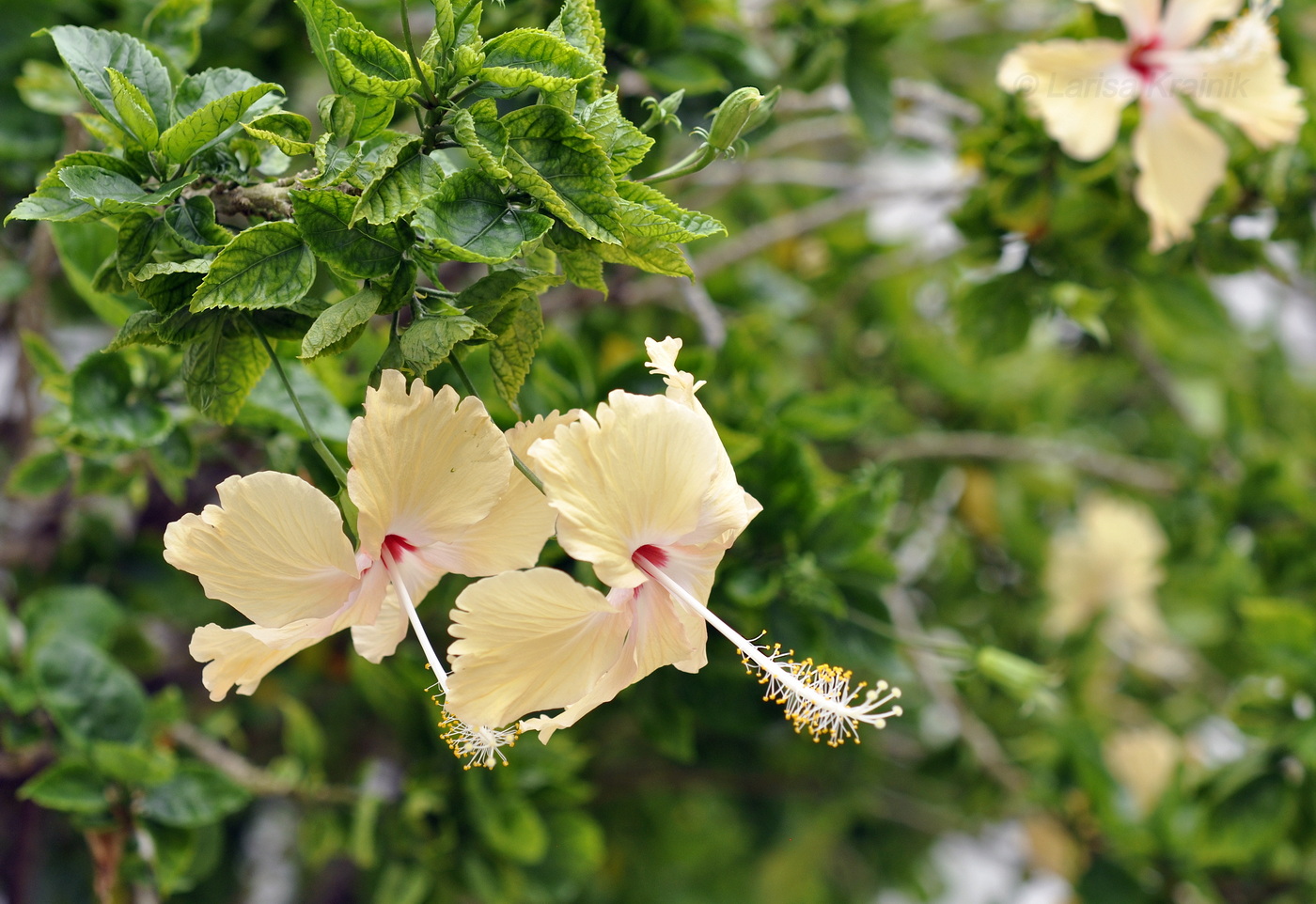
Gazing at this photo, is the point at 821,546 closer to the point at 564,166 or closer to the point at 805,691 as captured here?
the point at 805,691

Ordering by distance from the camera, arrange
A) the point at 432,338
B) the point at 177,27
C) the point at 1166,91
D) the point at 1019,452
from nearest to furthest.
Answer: the point at 432,338 < the point at 177,27 < the point at 1166,91 < the point at 1019,452

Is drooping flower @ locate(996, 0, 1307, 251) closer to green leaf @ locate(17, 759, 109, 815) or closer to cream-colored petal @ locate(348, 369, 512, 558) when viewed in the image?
cream-colored petal @ locate(348, 369, 512, 558)

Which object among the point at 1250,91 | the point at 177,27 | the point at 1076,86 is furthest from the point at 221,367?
the point at 1250,91

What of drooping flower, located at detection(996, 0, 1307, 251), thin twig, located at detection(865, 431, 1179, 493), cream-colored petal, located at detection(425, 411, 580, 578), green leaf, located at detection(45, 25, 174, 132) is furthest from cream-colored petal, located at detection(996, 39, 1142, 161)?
green leaf, located at detection(45, 25, 174, 132)

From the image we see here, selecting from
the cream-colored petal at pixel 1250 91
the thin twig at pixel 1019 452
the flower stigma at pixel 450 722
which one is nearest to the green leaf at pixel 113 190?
the flower stigma at pixel 450 722

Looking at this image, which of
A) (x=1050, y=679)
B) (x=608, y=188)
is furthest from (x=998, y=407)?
(x=608, y=188)

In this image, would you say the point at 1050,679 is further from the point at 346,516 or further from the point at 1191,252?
the point at 346,516
